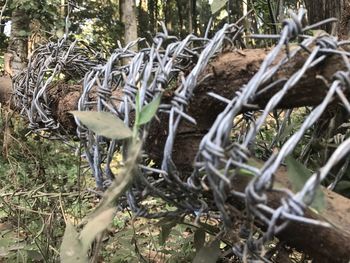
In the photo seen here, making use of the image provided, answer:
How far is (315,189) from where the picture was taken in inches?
15.5

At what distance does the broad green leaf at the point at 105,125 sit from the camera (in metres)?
0.50

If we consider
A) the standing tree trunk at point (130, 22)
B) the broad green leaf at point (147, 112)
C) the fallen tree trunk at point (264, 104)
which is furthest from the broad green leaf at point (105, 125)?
the standing tree trunk at point (130, 22)

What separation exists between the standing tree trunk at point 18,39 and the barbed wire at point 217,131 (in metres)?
1.89

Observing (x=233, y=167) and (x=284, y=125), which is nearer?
(x=233, y=167)

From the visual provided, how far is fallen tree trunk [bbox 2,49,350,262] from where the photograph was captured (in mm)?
534

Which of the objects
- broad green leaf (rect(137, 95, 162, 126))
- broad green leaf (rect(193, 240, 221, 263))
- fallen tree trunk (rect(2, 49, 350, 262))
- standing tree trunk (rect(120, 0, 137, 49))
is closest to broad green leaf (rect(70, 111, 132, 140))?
broad green leaf (rect(137, 95, 162, 126))

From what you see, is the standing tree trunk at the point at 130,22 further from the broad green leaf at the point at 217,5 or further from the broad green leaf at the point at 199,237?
the broad green leaf at the point at 199,237

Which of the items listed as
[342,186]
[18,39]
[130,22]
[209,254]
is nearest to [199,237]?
[209,254]

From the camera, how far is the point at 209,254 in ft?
2.50

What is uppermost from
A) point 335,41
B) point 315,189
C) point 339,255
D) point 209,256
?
point 335,41

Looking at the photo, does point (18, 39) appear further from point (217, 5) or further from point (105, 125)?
point (105, 125)

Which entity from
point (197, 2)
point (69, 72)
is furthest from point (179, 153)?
point (197, 2)

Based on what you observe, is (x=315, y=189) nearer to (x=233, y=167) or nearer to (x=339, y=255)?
(x=233, y=167)

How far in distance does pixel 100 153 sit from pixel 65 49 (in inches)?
21.7
